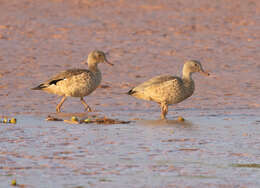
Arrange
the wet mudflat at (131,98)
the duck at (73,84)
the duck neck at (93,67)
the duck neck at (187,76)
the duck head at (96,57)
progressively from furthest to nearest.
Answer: the duck head at (96,57)
the duck neck at (93,67)
the duck at (73,84)
the duck neck at (187,76)
the wet mudflat at (131,98)

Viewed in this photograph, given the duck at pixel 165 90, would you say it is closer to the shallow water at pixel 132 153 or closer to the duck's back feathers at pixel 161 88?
the duck's back feathers at pixel 161 88

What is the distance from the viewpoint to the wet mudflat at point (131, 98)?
9117 mm

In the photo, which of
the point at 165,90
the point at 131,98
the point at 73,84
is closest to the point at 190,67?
the point at 165,90

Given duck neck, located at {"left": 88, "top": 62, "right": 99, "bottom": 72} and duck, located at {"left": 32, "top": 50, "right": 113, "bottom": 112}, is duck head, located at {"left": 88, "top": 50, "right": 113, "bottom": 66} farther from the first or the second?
duck, located at {"left": 32, "top": 50, "right": 113, "bottom": 112}

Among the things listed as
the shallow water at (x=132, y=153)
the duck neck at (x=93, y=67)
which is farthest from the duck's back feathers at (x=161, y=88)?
the duck neck at (x=93, y=67)

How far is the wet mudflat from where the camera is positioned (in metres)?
9.12

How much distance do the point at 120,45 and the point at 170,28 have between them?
3705 millimetres

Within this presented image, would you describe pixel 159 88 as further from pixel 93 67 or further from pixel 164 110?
pixel 93 67

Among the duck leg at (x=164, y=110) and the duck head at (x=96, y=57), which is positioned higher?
the duck head at (x=96, y=57)

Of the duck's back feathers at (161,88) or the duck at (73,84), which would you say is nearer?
the duck's back feathers at (161,88)

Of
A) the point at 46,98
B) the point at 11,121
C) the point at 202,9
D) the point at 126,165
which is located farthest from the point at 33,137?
the point at 202,9

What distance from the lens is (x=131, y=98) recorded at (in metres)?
16.9

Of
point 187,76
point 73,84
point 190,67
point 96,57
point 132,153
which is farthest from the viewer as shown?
point 96,57

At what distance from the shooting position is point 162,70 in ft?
67.5
